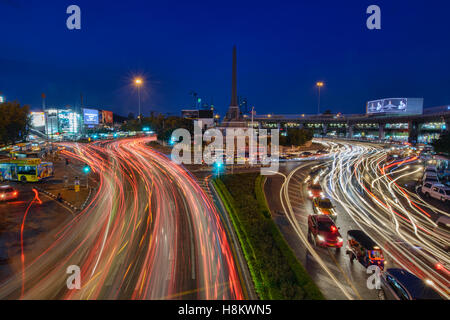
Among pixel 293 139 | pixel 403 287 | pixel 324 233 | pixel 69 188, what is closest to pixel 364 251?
pixel 324 233

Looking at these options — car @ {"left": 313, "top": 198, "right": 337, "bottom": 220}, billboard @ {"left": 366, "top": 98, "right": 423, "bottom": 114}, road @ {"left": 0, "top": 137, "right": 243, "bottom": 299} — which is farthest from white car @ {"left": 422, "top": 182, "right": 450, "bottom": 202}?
billboard @ {"left": 366, "top": 98, "right": 423, "bottom": 114}

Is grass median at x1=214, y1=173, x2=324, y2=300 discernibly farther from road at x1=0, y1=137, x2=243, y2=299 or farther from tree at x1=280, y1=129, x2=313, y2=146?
tree at x1=280, y1=129, x2=313, y2=146

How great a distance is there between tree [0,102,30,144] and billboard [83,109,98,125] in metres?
70.7

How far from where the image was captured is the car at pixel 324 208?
1784 centimetres

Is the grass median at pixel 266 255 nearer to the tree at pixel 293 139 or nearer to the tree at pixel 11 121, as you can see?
the tree at pixel 11 121

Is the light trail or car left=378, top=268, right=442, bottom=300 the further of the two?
the light trail

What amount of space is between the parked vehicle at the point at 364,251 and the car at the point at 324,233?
2.30ft

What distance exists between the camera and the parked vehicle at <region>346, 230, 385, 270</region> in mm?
11258

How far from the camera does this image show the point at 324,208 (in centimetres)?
1828

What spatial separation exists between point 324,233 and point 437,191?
1613 cm

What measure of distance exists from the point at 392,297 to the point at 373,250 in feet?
6.90

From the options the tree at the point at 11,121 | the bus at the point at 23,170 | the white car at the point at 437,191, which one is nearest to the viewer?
the white car at the point at 437,191

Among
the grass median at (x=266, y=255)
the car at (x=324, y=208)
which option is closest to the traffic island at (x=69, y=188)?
the grass median at (x=266, y=255)

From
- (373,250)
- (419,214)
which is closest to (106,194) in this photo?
(373,250)
